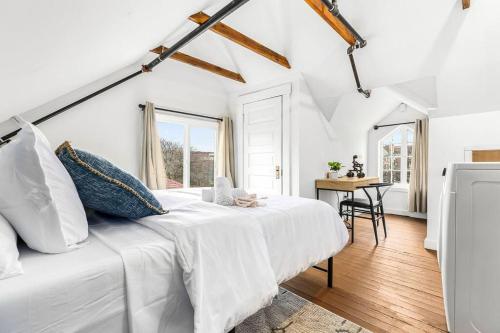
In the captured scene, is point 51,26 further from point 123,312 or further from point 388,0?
point 388,0

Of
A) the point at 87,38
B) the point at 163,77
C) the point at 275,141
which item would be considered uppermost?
the point at 163,77

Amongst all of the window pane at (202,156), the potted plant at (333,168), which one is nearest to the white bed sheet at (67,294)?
the window pane at (202,156)

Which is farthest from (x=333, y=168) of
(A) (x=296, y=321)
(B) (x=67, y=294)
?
(B) (x=67, y=294)

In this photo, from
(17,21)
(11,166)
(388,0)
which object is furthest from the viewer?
(388,0)

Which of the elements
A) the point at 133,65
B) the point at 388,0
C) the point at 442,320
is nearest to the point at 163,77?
the point at 133,65

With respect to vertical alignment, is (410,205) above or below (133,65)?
below

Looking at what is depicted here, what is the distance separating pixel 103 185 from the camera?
1033 millimetres

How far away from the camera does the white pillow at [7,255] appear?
2.13 feet

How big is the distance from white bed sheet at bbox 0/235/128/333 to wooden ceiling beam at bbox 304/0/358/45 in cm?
257

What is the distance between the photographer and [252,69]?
388 centimetres

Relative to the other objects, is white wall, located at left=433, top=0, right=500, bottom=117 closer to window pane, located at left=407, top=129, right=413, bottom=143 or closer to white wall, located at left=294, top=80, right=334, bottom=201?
white wall, located at left=294, top=80, right=334, bottom=201

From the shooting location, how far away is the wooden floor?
5.44 ft

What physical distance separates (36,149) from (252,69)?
3496 millimetres

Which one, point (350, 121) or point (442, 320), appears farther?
point (350, 121)
